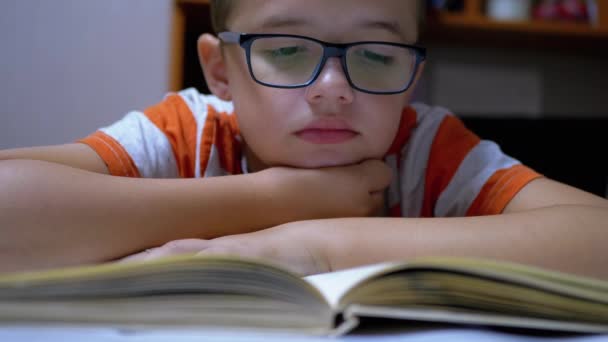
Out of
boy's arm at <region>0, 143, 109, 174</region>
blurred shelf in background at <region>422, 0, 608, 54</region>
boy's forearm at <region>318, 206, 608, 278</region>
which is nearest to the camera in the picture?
boy's forearm at <region>318, 206, 608, 278</region>

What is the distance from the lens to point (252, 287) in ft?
1.27

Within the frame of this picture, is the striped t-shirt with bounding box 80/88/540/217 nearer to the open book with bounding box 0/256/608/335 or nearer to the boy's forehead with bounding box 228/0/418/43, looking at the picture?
the boy's forehead with bounding box 228/0/418/43

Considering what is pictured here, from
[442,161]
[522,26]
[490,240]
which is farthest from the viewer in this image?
[522,26]

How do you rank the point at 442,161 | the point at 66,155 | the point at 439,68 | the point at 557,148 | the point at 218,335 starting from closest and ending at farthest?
1. the point at 218,335
2. the point at 66,155
3. the point at 442,161
4. the point at 557,148
5. the point at 439,68

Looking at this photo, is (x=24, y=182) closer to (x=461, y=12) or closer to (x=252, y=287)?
(x=252, y=287)

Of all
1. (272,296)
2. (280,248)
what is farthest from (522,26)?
(272,296)

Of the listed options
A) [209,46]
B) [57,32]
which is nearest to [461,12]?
[209,46]

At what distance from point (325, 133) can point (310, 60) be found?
0.11m

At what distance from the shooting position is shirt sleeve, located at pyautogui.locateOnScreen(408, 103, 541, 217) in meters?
0.80

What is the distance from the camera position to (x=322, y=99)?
725 mm

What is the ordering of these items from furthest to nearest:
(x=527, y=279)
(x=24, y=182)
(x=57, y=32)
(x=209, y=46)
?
(x=57, y=32) < (x=209, y=46) < (x=24, y=182) < (x=527, y=279)

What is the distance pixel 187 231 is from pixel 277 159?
21 centimetres

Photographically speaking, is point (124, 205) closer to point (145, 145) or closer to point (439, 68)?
point (145, 145)

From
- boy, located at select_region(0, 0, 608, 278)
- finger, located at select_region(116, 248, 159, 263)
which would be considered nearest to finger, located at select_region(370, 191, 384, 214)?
boy, located at select_region(0, 0, 608, 278)
